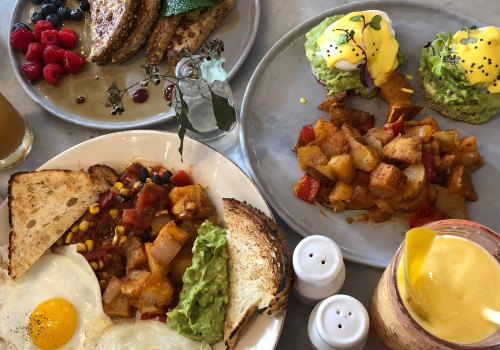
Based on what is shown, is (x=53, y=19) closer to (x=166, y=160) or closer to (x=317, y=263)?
(x=166, y=160)

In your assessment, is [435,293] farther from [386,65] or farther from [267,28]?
[267,28]

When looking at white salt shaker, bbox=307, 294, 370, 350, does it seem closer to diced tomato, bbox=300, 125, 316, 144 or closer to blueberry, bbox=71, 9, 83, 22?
diced tomato, bbox=300, 125, 316, 144

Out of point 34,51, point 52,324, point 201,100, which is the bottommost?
point 52,324

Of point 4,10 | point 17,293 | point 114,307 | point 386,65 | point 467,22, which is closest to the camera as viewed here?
point 114,307

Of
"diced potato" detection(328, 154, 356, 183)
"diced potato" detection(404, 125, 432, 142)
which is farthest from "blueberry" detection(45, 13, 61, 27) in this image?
"diced potato" detection(404, 125, 432, 142)

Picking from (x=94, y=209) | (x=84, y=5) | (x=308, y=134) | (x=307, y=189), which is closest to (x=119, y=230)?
(x=94, y=209)

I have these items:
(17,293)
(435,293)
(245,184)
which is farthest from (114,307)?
(435,293)
